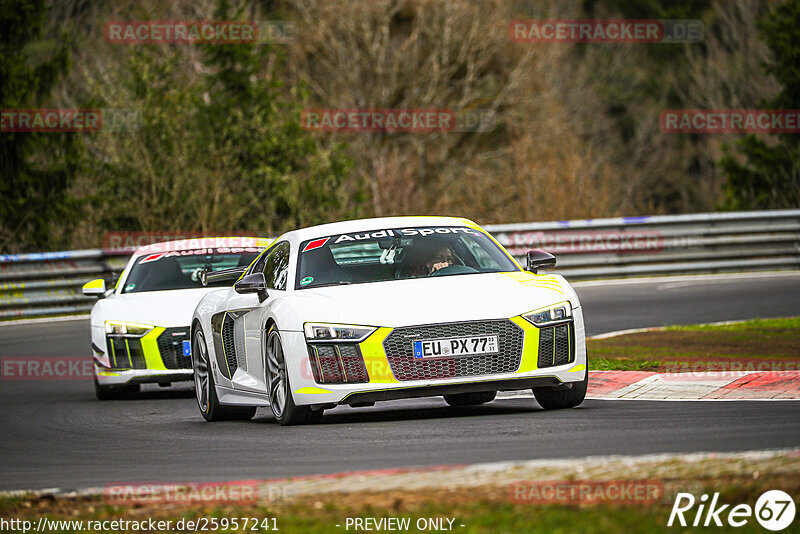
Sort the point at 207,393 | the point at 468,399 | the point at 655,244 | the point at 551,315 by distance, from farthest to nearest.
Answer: the point at 655,244 < the point at 207,393 < the point at 468,399 < the point at 551,315

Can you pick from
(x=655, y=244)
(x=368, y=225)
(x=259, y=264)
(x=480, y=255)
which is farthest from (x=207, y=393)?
(x=655, y=244)

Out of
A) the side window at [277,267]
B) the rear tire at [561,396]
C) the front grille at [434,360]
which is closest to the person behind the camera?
the front grille at [434,360]

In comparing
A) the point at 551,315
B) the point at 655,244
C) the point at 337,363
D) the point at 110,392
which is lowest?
the point at 655,244

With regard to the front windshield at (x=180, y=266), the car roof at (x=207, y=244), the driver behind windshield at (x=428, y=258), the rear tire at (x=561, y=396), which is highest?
the driver behind windshield at (x=428, y=258)

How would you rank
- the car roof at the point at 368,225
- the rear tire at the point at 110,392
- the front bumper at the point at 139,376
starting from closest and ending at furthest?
the car roof at the point at 368,225, the front bumper at the point at 139,376, the rear tire at the point at 110,392

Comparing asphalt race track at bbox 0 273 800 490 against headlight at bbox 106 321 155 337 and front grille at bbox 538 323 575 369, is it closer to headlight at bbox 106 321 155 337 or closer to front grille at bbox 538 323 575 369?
front grille at bbox 538 323 575 369

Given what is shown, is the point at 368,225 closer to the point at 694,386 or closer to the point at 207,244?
the point at 694,386

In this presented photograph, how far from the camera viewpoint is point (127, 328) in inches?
542

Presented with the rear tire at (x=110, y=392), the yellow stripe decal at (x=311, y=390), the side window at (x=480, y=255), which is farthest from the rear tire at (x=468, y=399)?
the rear tire at (x=110, y=392)

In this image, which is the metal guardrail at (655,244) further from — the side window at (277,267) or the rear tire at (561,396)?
the rear tire at (561,396)

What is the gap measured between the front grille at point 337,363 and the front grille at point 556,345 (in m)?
1.21

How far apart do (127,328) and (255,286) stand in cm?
390

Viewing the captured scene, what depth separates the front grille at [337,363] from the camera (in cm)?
911

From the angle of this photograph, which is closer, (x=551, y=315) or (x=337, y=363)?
(x=337, y=363)
